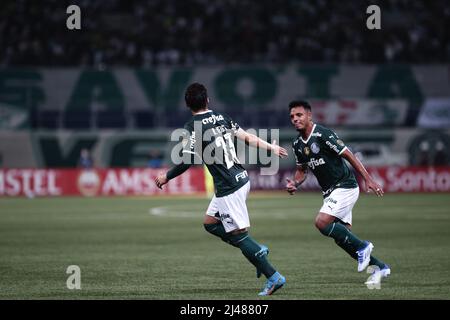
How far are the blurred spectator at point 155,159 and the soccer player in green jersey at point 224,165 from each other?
30328mm

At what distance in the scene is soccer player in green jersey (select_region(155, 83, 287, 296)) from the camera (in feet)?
35.2

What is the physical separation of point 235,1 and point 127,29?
5.46 m

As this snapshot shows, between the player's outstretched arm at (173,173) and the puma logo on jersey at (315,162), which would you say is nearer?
the player's outstretched arm at (173,173)

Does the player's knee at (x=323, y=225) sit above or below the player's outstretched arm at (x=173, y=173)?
below

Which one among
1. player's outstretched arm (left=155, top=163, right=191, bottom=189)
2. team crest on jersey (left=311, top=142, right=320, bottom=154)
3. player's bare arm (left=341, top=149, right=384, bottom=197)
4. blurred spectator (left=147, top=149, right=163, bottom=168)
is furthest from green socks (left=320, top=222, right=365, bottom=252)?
blurred spectator (left=147, top=149, right=163, bottom=168)

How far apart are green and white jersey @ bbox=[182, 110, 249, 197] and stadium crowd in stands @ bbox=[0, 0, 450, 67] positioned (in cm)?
3195

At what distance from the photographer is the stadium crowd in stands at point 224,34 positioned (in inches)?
1672

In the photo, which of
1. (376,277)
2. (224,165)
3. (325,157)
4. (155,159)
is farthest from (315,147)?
(155,159)

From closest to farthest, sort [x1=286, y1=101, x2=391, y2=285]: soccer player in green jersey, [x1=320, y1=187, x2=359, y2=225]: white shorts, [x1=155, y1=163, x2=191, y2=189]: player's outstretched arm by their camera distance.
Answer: [x1=155, y1=163, x2=191, y2=189]: player's outstretched arm → [x1=286, y1=101, x2=391, y2=285]: soccer player in green jersey → [x1=320, y1=187, x2=359, y2=225]: white shorts

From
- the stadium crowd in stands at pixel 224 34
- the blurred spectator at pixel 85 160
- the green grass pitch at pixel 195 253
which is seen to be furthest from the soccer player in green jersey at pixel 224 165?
the stadium crowd in stands at pixel 224 34

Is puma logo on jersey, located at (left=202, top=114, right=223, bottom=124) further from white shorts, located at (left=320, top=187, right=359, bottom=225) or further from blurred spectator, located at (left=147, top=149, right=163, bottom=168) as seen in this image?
blurred spectator, located at (left=147, top=149, right=163, bottom=168)

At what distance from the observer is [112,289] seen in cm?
1148

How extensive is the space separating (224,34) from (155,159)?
6964 millimetres

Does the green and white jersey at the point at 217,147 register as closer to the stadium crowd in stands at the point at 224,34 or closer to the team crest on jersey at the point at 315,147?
the team crest on jersey at the point at 315,147
